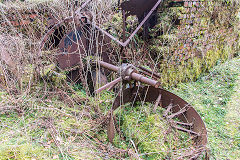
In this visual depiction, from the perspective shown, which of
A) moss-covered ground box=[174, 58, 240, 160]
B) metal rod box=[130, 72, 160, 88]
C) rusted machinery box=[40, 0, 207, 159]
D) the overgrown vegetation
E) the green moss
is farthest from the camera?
moss-covered ground box=[174, 58, 240, 160]

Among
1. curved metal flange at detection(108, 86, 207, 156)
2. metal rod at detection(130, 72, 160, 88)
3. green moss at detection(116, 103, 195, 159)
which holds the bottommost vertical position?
green moss at detection(116, 103, 195, 159)

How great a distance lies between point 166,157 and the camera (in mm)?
2281

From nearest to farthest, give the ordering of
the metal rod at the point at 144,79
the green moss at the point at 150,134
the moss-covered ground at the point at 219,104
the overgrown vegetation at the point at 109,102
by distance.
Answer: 1. the metal rod at the point at 144,79
2. the overgrown vegetation at the point at 109,102
3. the green moss at the point at 150,134
4. the moss-covered ground at the point at 219,104

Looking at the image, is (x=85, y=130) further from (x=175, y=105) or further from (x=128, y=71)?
(x=175, y=105)

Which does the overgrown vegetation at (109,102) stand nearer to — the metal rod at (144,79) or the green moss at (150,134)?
the green moss at (150,134)

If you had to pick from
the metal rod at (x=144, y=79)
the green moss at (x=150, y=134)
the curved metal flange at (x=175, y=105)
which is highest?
the metal rod at (x=144, y=79)

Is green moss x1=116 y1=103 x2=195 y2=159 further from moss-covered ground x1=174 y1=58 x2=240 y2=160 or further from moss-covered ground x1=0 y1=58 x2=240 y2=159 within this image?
moss-covered ground x1=174 y1=58 x2=240 y2=160

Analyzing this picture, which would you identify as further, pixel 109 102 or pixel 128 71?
pixel 109 102

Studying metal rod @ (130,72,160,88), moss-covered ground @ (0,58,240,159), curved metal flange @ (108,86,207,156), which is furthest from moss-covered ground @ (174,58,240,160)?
metal rod @ (130,72,160,88)

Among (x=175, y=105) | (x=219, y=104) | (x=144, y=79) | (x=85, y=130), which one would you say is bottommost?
(x=219, y=104)

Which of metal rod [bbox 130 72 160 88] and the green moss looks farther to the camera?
the green moss

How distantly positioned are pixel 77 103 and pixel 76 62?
860 millimetres

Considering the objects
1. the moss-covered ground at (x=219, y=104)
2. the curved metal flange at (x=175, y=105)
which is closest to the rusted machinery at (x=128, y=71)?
the curved metal flange at (x=175, y=105)

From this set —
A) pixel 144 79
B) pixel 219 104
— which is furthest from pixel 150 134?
pixel 219 104
